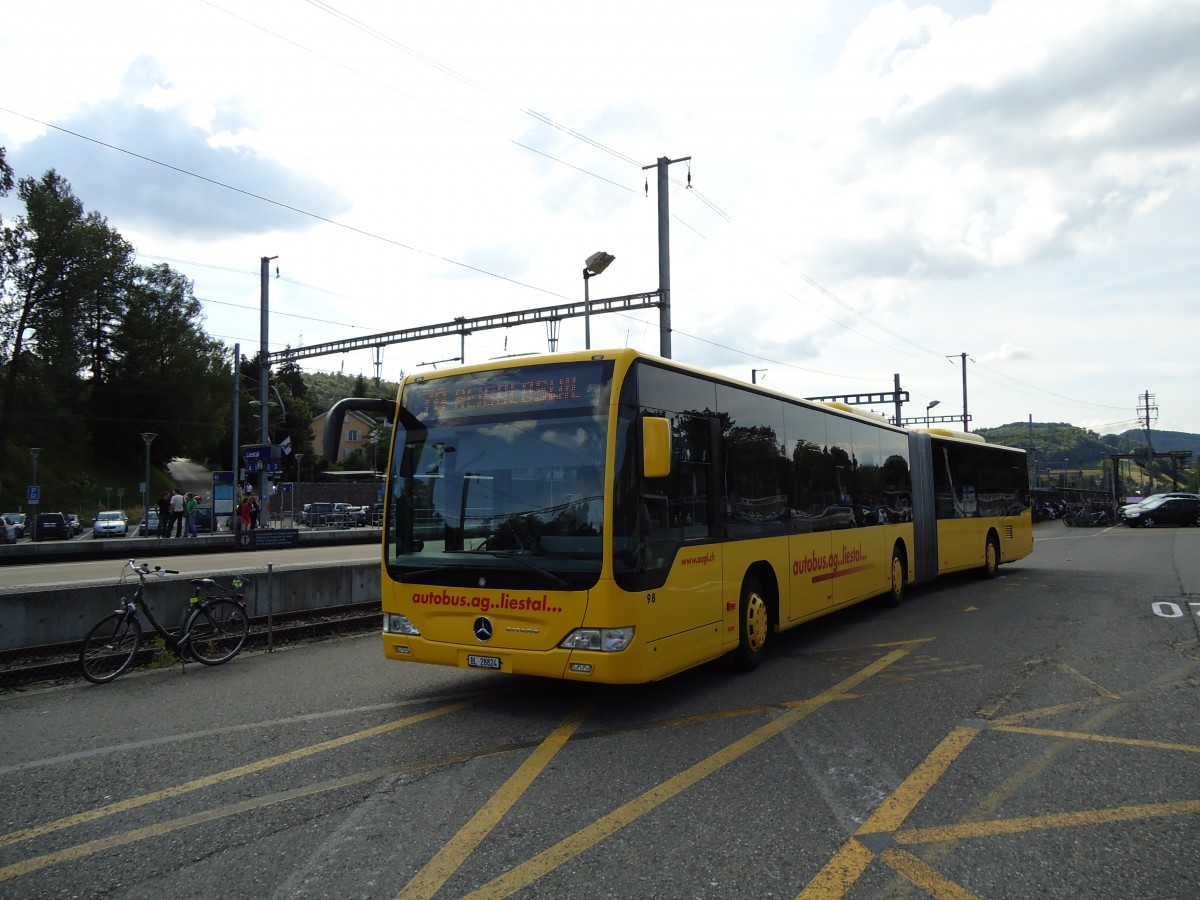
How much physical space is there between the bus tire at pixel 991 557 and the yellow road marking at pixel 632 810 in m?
11.9

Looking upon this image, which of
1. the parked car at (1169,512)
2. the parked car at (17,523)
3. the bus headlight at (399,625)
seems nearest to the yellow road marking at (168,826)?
the bus headlight at (399,625)

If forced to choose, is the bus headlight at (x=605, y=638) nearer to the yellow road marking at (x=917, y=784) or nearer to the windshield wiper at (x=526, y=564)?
the windshield wiper at (x=526, y=564)

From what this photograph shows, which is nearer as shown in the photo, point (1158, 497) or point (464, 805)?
point (464, 805)

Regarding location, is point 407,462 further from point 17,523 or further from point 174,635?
point 17,523

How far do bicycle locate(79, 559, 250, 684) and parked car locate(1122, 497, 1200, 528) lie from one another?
46.3 metres

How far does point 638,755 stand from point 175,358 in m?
74.3

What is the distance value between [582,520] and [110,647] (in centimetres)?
530

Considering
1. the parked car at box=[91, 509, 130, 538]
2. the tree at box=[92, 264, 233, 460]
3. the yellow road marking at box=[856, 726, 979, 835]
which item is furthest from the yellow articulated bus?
the tree at box=[92, 264, 233, 460]

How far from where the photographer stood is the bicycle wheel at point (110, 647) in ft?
26.8

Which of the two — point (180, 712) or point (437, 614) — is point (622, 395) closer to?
point (437, 614)

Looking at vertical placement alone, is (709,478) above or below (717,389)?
below

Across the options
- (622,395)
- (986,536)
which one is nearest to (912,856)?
(622,395)

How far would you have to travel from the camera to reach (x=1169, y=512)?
141ft

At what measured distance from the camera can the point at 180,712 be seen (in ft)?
23.1
